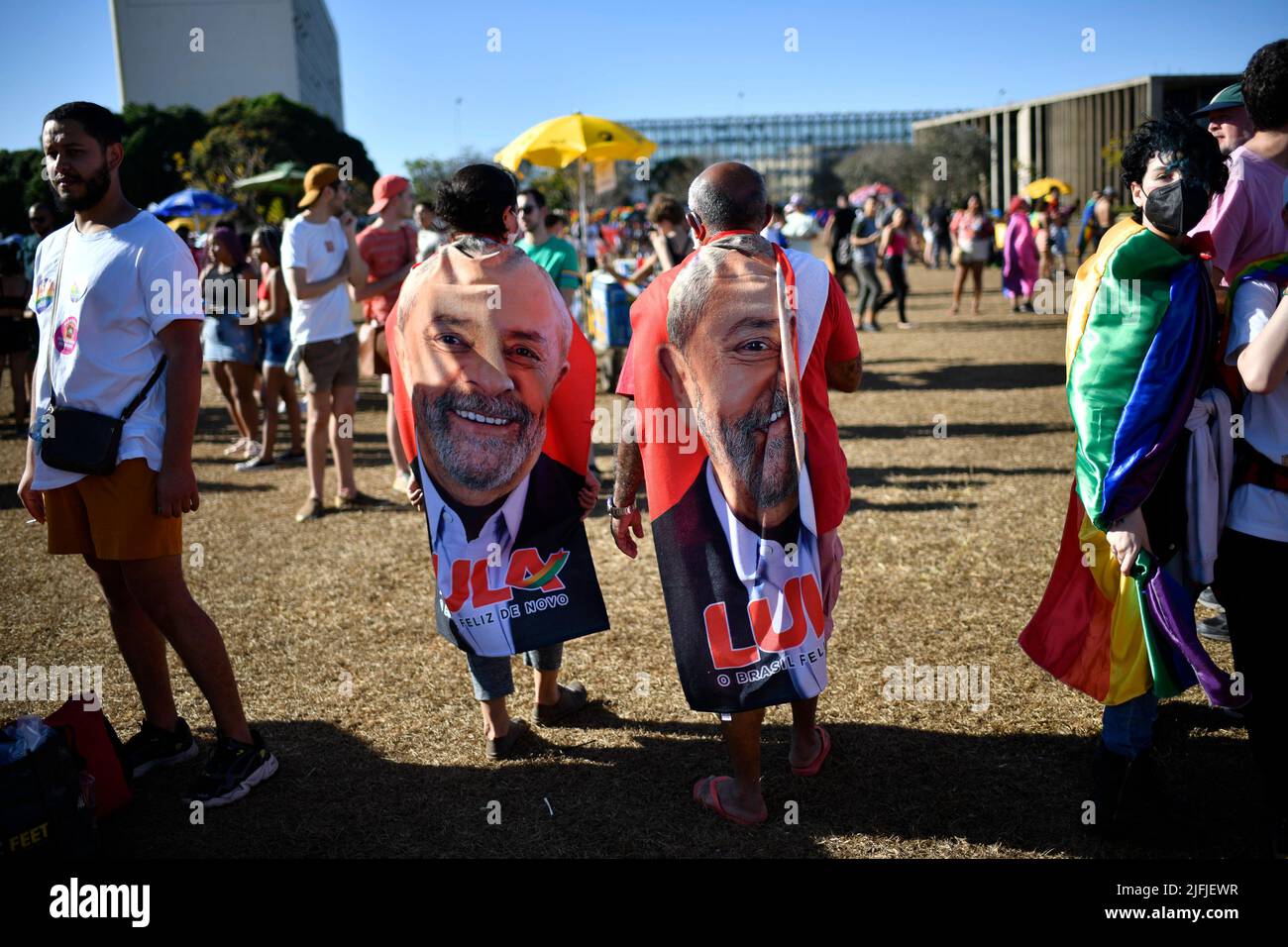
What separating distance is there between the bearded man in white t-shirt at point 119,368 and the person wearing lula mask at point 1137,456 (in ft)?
8.20

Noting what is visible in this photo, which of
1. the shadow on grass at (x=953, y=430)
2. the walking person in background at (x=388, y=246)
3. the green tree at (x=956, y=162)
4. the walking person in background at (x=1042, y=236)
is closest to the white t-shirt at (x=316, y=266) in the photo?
the walking person in background at (x=388, y=246)

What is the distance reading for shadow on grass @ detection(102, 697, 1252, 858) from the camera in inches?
115

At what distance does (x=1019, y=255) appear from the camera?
1538cm

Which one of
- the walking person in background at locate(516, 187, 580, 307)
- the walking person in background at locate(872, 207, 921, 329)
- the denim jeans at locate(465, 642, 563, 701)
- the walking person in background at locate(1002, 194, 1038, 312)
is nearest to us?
the denim jeans at locate(465, 642, 563, 701)

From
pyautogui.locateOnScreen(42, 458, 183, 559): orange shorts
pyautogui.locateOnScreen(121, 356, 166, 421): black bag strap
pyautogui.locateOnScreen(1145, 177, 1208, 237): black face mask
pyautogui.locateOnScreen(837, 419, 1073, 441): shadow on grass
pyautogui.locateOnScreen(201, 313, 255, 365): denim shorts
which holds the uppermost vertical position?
pyautogui.locateOnScreen(1145, 177, 1208, 237): black face mask

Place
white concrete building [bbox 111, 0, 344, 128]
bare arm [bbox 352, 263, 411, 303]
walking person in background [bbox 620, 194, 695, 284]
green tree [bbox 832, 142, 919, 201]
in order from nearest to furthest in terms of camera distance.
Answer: bare arm [bbox 352, 263, 411, 303] → walking person in background [bbox 620, 194, 695, 284] → green tree [bbox 832, 142, 919, 201] → white concrete building [bbox 111, 0, 344, 128]

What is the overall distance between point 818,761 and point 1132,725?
96 cm

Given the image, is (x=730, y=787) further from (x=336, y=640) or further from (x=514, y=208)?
(x=336, y=640)

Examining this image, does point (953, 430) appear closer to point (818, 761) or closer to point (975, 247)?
point (818, 761)

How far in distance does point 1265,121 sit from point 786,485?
1.71m

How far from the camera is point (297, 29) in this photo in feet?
259

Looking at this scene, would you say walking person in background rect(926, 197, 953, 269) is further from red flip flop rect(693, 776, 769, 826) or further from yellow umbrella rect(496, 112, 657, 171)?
red flip flop rect(693, 776, 769, 826)

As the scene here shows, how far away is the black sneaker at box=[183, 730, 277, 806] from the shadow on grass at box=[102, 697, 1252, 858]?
0.05 m

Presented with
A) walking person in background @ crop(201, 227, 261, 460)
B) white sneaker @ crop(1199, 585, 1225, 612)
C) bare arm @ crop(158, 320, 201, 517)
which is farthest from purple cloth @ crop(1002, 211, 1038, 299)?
bare arm @ crop(158, 320, 201, 517)
